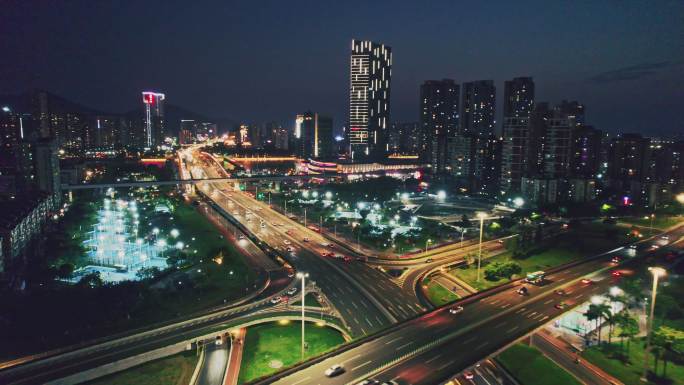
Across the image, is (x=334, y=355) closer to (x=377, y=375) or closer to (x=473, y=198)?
(x=377, y=375)

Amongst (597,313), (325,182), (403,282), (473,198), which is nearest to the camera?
(597,313)

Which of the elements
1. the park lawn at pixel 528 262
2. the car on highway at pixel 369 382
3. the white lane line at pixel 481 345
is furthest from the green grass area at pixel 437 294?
the car on highway at pixel 369 382

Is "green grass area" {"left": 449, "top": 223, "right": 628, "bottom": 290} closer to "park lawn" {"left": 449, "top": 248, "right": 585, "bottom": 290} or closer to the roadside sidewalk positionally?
"park lawn" {"left": 449, "top": 248, "right": 585, "bottom": 290}

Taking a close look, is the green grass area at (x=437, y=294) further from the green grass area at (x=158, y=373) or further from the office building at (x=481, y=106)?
the office building at (x=481, y=106)

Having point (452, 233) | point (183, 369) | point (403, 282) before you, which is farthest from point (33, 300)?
point (452, 233)

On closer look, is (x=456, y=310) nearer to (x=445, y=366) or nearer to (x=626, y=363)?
(x=445, y=366)

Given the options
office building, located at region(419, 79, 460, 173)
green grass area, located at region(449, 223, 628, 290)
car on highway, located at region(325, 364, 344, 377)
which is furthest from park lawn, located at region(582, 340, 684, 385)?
office building, located at region(419, 79, 460, 173)

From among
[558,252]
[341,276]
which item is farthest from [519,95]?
[341,276]

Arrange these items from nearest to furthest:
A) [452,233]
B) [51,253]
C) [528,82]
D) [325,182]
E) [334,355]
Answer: [334,355]
[51,253]
[452,233]
[325,182]
[528,82]
